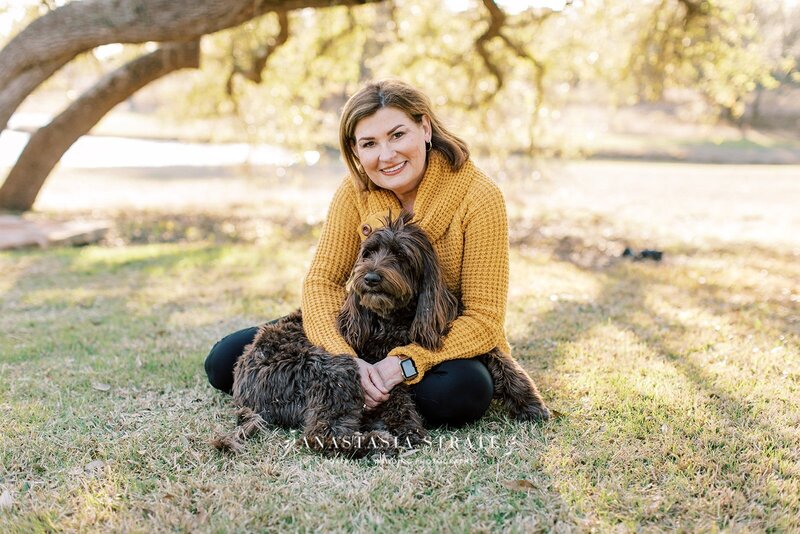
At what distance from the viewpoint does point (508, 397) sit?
3471mm

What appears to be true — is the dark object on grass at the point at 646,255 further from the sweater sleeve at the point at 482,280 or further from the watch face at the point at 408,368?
the watch face at the point at 408,368

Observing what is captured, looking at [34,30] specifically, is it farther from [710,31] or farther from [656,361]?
[710,31]

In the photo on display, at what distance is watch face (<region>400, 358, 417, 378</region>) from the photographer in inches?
127

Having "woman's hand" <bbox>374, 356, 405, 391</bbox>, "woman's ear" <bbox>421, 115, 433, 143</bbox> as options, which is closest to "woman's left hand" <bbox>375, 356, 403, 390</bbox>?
"woman's hand" <bbox>374, 356, 405, 391</bbox>

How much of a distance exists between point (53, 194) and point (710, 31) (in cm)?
1233

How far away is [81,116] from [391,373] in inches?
376

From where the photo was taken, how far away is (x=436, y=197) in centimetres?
349

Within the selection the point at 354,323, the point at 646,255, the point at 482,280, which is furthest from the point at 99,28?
the point at 646,255

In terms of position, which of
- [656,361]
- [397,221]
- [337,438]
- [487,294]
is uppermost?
[397,221]

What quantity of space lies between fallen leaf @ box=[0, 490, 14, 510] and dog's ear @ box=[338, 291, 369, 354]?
1548mm

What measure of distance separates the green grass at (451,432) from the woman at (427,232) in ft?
1.09

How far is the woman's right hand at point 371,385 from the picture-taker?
127 inches

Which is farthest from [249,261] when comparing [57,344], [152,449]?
[152,449]

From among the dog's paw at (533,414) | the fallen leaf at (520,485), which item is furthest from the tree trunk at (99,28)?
the fallen leaf at (520,485)
